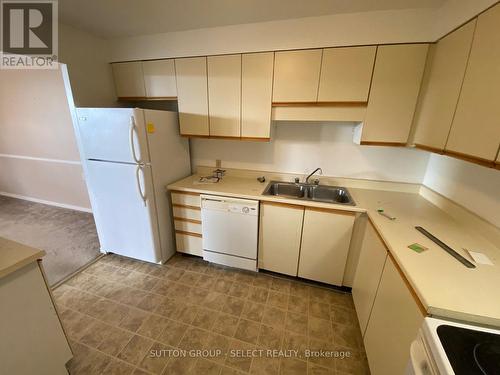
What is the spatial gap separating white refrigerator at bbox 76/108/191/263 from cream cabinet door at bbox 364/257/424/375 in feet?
6.67

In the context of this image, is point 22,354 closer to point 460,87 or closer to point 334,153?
point 334,153

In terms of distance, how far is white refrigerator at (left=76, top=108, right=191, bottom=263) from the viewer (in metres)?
1.88

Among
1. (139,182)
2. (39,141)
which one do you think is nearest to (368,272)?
(139,182)

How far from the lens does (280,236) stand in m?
1.99

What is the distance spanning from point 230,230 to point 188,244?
0.62 meters

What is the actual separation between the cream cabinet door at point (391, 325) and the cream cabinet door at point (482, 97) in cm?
76

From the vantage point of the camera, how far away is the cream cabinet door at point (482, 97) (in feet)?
3.26

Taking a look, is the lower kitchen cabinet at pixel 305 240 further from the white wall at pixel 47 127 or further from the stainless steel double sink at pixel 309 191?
the white wall at pixel 47 127

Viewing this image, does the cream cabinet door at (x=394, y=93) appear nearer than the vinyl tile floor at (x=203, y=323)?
No

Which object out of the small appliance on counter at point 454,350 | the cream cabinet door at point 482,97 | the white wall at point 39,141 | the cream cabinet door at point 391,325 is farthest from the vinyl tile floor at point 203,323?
the white wall at point 39,141

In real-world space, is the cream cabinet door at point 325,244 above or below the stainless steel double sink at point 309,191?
below

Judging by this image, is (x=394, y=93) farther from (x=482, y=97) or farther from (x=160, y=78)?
(x=160, y=78)

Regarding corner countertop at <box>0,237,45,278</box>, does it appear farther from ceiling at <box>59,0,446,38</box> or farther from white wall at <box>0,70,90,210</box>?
white wall at <box>0,70,90,210</box>

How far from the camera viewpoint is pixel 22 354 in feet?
3.44
